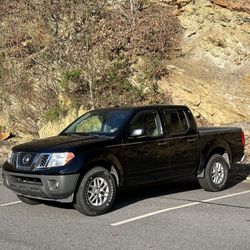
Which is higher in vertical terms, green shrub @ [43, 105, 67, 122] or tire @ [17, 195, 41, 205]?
green shrub @ [43, 105, 67, 122]

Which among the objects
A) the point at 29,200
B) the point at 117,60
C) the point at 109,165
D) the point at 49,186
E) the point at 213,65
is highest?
the point at 117,60

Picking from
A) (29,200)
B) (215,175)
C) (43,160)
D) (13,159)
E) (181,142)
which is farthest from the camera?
(215,175)

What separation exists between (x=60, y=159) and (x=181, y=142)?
247cm

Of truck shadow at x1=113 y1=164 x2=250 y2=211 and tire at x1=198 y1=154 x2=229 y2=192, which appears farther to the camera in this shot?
tire at x1=198 y1=154 x2=229 y2=192

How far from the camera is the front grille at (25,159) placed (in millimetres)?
7477

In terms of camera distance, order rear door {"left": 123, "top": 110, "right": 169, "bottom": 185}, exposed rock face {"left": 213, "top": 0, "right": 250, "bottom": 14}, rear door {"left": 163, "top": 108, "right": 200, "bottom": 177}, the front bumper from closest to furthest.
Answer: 1. the front bumper
2. rear door {"left": 123, "top": 110, "right": 169, "bottom": 185}
3. rear door {"left": 163, "top": 108, "right": 200, "bottom": 177}
4. exposed rock face {"left": 213, "top": 0, "right": 250, "bottom": 14}

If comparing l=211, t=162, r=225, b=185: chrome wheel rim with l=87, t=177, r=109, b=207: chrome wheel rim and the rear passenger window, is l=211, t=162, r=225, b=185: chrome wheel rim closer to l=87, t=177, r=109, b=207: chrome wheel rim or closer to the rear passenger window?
the rear passenger window

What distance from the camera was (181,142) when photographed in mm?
8781

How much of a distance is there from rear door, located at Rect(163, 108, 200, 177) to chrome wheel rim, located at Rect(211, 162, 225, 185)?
534 mm

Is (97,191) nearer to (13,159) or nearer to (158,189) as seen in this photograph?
(13,159)

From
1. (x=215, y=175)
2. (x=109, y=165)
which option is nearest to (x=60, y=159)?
(x=109, y=165)

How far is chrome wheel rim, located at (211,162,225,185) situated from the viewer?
940cm

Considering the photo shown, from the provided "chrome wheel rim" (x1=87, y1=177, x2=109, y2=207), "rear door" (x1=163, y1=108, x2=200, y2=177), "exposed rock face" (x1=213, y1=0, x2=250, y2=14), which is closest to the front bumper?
"chrome wheel rim" (x1=87, y1=177, x2=109, y2=207)

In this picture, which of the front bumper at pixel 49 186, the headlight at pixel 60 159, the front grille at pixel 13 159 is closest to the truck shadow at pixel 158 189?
the front bumper at pixel 49 186
